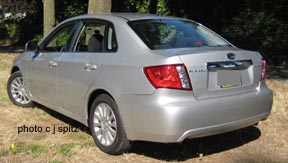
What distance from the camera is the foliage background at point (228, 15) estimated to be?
13602 mm

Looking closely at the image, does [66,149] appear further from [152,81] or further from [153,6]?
[153,6]

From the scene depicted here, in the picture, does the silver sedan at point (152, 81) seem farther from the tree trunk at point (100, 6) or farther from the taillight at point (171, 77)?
the tree trunk at point (100, 6)

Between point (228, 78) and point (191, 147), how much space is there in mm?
1109

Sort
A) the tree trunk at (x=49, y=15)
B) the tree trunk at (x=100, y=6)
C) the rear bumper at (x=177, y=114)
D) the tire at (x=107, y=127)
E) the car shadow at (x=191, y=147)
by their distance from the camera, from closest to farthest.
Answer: the rear bumper at (x=177, y=114) < the tire at (x=107, y=127) < the car shadow at (x=191, y=147) < the tree trunk at (x=100, y=6) < the tree trunk at (x=49, y=15)

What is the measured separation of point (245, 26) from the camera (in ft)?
46.6

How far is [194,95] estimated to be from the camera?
4.30 metres

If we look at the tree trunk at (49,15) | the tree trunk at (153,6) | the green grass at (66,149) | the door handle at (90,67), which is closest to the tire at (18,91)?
the green grass at (66,149)

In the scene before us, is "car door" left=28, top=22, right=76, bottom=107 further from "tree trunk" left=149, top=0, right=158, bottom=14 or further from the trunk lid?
"tree trunk" left=149, top=0, right=158, bottom=14

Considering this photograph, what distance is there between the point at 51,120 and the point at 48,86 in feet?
2.33

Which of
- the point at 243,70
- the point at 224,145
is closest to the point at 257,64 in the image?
the point at 243,70

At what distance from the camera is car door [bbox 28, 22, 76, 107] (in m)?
5.78

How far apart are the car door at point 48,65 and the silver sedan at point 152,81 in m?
0.03

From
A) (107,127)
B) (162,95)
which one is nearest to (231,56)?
(162,95)

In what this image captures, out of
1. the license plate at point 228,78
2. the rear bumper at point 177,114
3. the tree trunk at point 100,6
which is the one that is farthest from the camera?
the tree trunk at point 100,6
